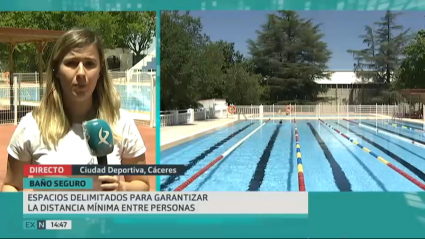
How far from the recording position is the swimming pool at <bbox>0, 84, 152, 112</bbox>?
5.23 m

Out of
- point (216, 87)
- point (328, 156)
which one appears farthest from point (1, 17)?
point (328, 156)

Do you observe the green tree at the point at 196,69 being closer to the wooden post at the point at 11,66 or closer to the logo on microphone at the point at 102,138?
the wooden post at the point at 11,66

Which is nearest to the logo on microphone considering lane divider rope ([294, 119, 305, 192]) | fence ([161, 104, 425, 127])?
lane divider rope ([294, 119, 305, 192])

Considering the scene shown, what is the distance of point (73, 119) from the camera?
2.71 m

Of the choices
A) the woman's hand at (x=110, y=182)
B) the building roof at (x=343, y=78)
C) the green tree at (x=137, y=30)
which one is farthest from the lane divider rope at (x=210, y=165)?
the woman's hand at (x=110, y=182)

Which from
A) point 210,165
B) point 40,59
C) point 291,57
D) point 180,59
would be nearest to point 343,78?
point 291,57

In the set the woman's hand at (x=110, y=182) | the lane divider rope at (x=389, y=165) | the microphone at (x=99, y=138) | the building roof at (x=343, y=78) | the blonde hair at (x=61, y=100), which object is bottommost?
the lane divider rope at (x=389, y=165)

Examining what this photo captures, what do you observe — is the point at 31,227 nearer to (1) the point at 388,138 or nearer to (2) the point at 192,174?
(2) the point at 192,174

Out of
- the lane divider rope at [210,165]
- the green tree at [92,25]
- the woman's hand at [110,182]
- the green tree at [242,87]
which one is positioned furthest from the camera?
the green tree at [242,87]

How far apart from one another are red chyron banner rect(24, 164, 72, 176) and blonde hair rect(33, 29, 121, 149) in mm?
203

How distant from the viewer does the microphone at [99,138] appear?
2.56m

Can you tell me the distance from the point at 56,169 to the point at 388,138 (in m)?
10.6

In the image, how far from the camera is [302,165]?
→ 7910 mm

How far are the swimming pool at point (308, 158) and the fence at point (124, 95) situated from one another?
657mm
